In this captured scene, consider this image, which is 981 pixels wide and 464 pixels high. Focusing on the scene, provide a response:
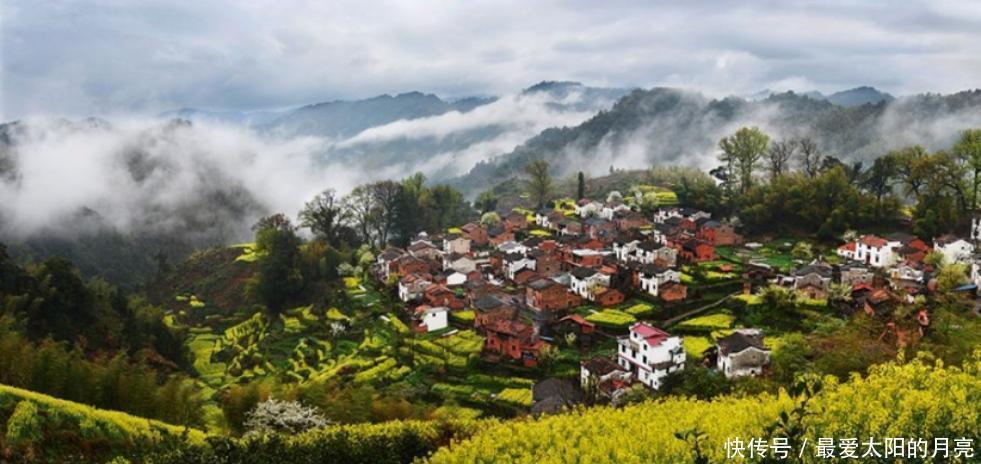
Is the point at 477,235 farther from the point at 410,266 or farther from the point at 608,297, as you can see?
the point at 608,297

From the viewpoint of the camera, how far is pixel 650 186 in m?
76.5

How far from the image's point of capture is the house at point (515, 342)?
30.8 meters

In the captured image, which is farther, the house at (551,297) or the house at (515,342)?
the house at (551,297)

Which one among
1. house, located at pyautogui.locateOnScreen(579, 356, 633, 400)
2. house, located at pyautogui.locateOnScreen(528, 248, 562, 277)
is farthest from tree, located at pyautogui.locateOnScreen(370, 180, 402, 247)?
house, located at pyautogui.locateOnScreen(579, 356, 633, 400)

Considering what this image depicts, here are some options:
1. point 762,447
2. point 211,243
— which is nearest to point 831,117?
point 211,243

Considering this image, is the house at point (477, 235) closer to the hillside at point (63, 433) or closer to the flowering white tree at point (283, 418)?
the flowering white tree at point (283, 418)

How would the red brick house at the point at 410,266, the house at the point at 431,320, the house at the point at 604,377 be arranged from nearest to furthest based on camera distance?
the house at the point at 604,377 < the house at the point at 431,320 < the red brick house at the point at 410,266

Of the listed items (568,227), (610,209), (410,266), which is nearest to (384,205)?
(410,266)

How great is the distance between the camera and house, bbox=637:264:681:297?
125 ft

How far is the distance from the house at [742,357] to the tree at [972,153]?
27.0 meters

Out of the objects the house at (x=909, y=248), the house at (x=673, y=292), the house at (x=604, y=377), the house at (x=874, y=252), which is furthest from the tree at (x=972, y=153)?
the house at (x=604, y=377)

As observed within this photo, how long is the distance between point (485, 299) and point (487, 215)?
27.4 m

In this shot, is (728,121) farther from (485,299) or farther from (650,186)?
(485,299)

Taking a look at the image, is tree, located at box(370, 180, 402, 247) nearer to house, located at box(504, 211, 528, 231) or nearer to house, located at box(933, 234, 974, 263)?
house, located at box(504, 211, 528, 231)
